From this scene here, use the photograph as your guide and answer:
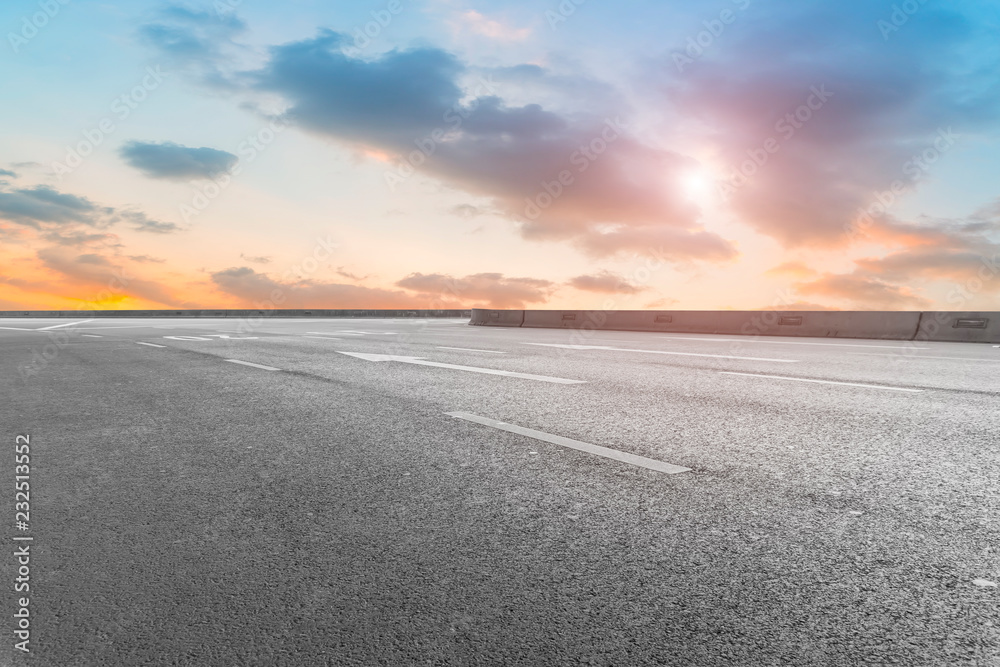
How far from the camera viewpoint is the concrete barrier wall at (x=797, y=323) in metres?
17.1

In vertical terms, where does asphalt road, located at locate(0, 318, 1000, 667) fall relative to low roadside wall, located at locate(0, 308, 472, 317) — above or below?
below

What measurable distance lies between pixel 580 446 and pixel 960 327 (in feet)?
54.2

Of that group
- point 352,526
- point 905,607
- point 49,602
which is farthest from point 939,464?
point 49,602

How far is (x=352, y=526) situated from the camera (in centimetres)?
300

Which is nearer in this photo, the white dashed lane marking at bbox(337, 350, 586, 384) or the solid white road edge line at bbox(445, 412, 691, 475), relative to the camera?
the solid white road edge line at bbox(445, 412, 691, 475)

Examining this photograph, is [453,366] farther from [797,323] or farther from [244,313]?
[244,313]

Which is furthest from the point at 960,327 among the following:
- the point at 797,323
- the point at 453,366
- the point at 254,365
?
the point at 254,365

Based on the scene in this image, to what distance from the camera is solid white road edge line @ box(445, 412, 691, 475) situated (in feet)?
12.9

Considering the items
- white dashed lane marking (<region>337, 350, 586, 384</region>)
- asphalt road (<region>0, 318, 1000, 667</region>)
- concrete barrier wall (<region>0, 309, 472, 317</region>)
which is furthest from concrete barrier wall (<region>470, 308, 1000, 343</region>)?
concrete barrier wall (<region>0, 309, 472, 317</region>)

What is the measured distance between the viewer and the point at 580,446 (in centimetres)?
445

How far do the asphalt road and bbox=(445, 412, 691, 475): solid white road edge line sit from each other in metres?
0.06

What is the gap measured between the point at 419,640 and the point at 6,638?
4.24ft

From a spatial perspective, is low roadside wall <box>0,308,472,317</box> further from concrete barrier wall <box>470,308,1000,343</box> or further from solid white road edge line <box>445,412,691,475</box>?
solid white road edge line <box>445,412,691,475</box>

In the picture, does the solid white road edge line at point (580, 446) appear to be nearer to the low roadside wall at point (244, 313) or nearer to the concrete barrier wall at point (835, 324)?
the concrete barrier wall at point (835, 324)
